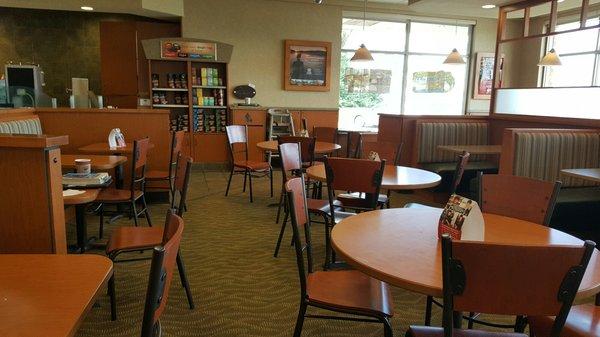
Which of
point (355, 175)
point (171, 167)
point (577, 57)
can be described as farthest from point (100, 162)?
point (577, 57)

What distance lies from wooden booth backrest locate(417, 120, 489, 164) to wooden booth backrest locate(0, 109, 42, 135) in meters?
4.43

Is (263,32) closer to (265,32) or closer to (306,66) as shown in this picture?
(265,32)

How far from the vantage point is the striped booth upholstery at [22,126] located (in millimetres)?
3689

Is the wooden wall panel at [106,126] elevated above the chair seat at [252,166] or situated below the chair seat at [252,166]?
above

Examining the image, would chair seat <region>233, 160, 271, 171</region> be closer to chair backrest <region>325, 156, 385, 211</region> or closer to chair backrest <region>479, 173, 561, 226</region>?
chair backrest <region>325, 156, 385, 211</region>

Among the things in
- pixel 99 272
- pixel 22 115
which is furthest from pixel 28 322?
pixel 22 115

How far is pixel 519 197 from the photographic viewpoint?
2229mm

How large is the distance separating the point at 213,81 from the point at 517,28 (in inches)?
252

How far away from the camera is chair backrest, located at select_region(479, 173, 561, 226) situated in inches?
82.5

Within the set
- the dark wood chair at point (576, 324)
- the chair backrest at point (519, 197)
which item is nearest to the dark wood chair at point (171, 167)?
the chair backrest at point (519, 197)

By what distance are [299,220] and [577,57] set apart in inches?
313

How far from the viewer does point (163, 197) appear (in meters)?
5.01

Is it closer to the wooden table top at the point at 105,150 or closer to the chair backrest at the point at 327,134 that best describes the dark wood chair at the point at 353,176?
the wooden table top at the point at 105,150

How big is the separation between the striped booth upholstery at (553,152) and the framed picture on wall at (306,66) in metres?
4.41
